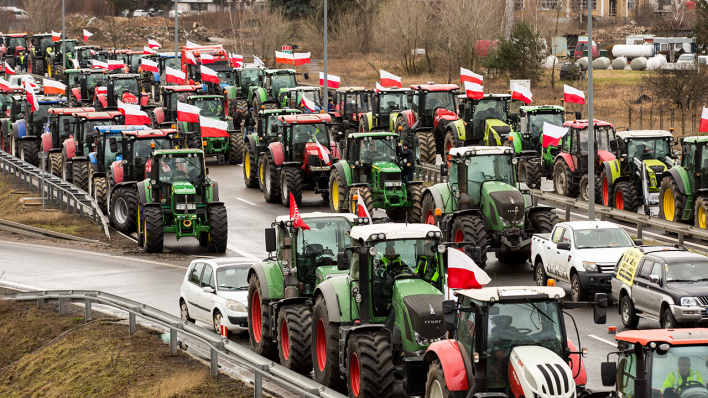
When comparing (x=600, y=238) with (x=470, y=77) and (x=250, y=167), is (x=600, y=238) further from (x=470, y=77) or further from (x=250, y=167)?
(x=250, y=167)

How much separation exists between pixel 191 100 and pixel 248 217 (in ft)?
36.4

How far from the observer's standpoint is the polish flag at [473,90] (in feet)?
114

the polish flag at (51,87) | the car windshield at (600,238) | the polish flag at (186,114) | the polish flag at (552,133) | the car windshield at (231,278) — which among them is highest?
the polish flag at (51,87)

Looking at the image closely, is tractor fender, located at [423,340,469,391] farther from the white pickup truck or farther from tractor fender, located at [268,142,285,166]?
tractor fender, located at [268,142,285,166]

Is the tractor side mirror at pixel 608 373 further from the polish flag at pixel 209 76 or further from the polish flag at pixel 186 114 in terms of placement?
the polish flag at pixel 209 76

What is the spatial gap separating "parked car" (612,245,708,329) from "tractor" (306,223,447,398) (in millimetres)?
5497

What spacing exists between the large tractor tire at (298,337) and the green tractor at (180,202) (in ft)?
Answer: 36.2

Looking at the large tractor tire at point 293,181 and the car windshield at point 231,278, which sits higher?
the large tractor tire at point 293,181

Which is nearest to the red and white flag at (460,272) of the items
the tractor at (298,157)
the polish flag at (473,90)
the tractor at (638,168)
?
the tractor at (638,168)

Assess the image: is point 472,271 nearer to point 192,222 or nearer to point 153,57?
point 192,222

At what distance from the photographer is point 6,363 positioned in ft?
70.8

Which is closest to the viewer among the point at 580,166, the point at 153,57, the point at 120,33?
the point at 580,166

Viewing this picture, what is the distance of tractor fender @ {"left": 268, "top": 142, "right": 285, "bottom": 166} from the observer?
32969mm

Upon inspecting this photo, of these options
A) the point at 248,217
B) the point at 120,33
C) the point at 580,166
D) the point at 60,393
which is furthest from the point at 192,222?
the point at 120,33
